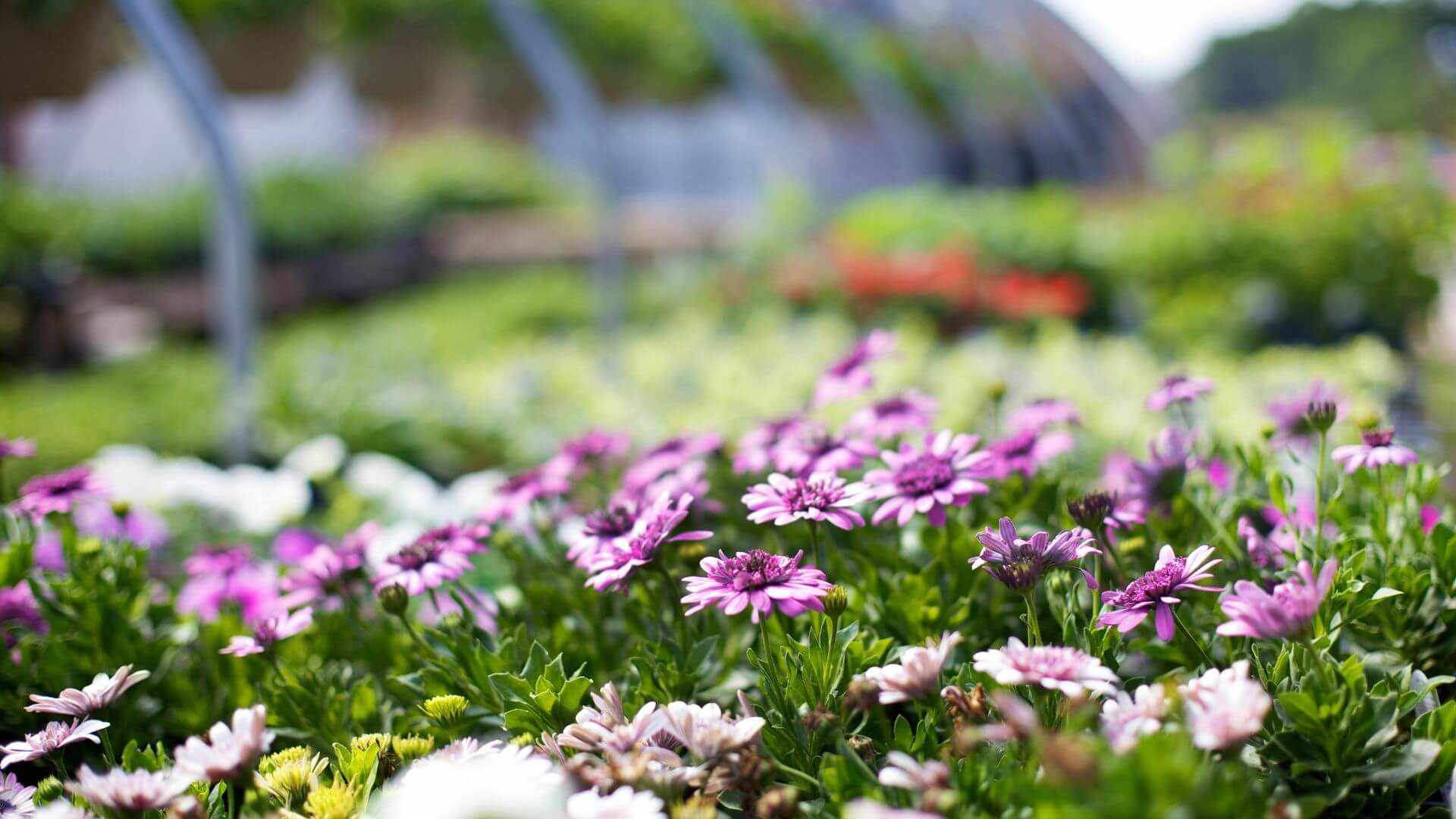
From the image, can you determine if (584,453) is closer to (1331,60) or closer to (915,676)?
(915,676)

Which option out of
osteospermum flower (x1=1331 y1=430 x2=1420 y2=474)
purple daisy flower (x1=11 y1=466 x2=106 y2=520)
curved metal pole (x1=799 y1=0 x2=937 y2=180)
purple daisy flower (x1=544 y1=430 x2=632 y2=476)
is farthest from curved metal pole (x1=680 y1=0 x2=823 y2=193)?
osteospermum flower (x1=1331 y1=430 x2=1420 y2=474)

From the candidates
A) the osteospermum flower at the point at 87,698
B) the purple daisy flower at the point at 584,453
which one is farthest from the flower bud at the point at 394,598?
the purple daisy flower at the point at 584,453

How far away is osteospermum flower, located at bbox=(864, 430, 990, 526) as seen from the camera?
1164 mm

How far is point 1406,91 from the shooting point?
49500 millimetres

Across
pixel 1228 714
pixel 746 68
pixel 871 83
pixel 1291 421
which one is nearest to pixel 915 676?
pixel 1228 714

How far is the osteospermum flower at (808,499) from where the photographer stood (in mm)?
1104

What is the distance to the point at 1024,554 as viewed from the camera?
100cm

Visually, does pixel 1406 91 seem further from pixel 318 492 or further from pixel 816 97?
pixel 318 492

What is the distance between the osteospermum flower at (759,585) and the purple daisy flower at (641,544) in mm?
73

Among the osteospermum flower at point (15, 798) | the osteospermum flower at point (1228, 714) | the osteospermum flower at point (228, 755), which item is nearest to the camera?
the osteospermum flower at point (1228, 714)

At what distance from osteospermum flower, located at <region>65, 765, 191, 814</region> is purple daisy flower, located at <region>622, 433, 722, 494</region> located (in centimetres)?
69

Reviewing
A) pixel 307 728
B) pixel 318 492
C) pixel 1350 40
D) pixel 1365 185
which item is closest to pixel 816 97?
pixel 1365 185

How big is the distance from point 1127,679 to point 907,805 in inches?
13.0

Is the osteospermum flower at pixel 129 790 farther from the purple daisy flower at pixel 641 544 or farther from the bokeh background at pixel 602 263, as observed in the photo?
the bokeh background at pixel 602 263
